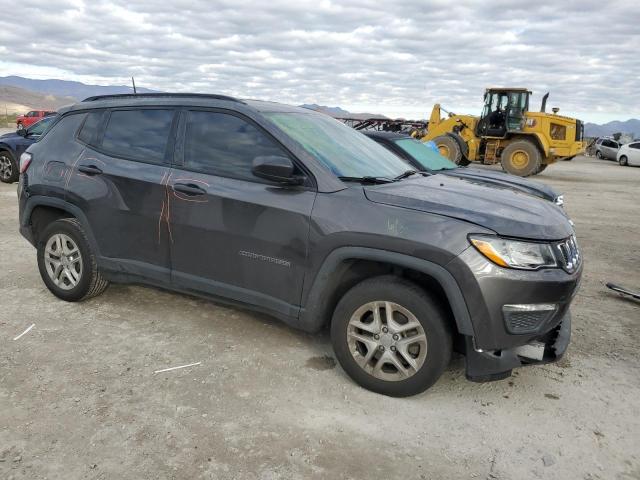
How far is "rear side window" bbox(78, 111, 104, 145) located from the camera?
4.11 m

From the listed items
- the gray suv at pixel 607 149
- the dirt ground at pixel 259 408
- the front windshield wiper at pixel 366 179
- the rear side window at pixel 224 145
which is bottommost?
the dirt ground at pixel 259 408

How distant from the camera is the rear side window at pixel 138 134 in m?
3.78

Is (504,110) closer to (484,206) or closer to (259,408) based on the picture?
(484,206)

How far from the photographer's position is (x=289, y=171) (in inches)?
122

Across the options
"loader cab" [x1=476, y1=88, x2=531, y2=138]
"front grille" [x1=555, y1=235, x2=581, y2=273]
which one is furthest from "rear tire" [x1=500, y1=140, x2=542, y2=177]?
"front grille" [x1=555, y1=235, x2=581, y2=273]

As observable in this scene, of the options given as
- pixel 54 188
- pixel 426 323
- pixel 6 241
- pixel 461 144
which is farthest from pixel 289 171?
pixel 461 144

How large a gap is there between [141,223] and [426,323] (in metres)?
2.21

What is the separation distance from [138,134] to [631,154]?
28601mm

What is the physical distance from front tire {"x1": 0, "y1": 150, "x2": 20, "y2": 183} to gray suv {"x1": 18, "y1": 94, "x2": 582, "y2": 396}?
26.2 ft

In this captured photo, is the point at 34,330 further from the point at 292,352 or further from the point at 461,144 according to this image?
the point at 461,144

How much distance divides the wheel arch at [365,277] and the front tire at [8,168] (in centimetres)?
1043

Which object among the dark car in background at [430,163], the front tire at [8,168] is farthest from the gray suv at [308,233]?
the front tire at [8,168]

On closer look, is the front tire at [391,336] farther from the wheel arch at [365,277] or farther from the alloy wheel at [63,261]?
the alloy wheel at [63,261]

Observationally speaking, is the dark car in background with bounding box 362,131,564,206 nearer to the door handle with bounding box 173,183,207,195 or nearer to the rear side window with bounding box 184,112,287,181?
the rear side window with bounding box 184,112,287,181
